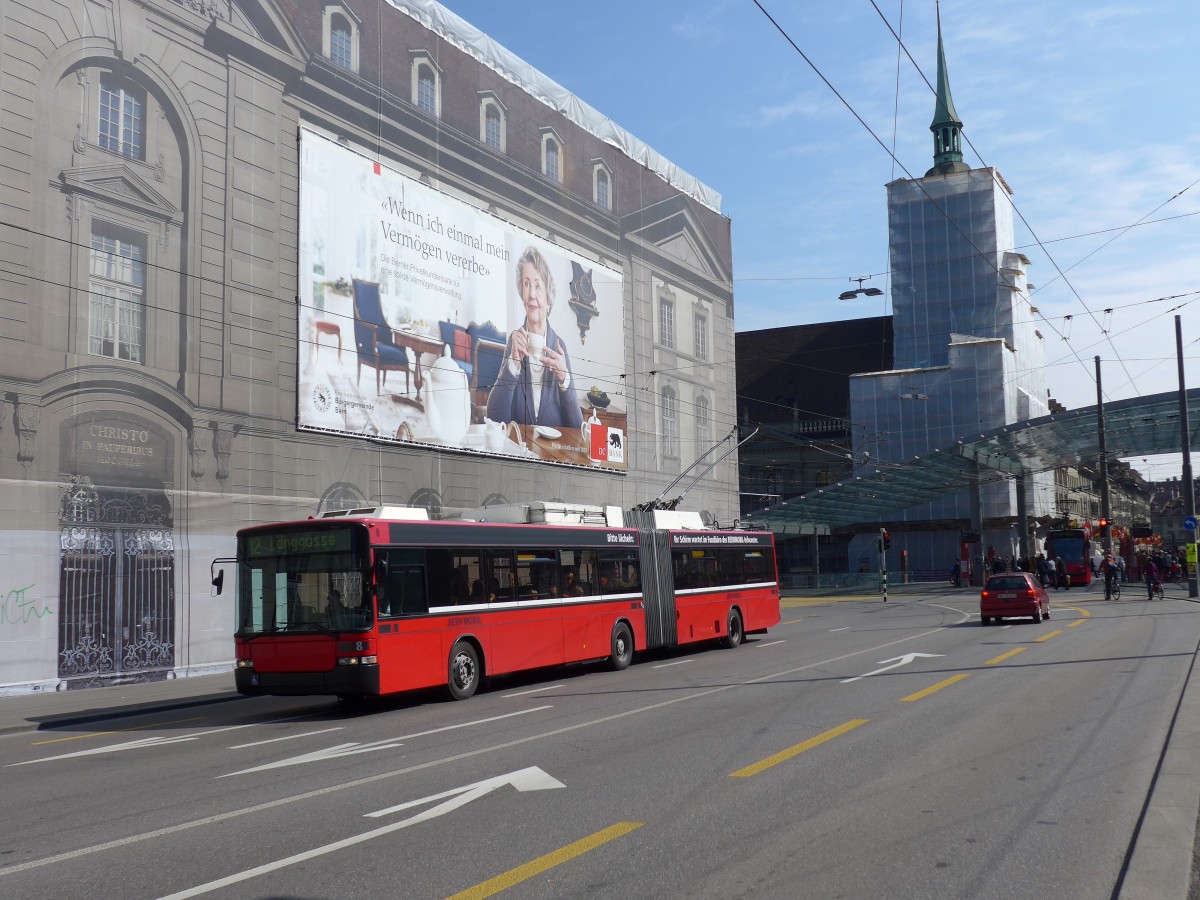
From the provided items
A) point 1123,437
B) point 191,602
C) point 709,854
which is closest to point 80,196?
point 191,602

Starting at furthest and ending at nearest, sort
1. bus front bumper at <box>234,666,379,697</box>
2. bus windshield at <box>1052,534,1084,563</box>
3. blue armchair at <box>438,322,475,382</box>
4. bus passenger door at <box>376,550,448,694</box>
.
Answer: bus windshield at <box>1052,534,1084,563</box> → blue armchair at <box>438,322,475,382</box> → bus passenger door at <box>376,550,448,694</box> → bus front bumper at <box>234,666,379,697</box>

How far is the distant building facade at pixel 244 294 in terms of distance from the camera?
20.8 metres

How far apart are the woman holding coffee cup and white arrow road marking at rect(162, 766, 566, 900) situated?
23.4 meters

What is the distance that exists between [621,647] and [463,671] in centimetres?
502

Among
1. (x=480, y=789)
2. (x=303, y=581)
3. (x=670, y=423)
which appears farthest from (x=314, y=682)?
(x=670, y=423)

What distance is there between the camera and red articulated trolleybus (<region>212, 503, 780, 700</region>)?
1506 cm

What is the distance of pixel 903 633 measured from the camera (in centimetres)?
2714

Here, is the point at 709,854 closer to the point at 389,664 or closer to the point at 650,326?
the point at 389,664

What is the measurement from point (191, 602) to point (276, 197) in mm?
9233

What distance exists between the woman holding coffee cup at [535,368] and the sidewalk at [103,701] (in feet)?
43.5

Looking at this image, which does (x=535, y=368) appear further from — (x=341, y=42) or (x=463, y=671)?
(x=463, y=671)

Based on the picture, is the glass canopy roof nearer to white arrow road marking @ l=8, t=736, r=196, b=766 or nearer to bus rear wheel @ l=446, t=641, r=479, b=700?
bus rear wheel @ l=446, t=641, r=479, b=700

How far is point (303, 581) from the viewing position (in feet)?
50.4

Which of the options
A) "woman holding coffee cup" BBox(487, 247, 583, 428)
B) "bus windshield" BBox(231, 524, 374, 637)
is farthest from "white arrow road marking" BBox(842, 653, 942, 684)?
"woman holding coffee cup" BBox(487, 247, 583, 428)
